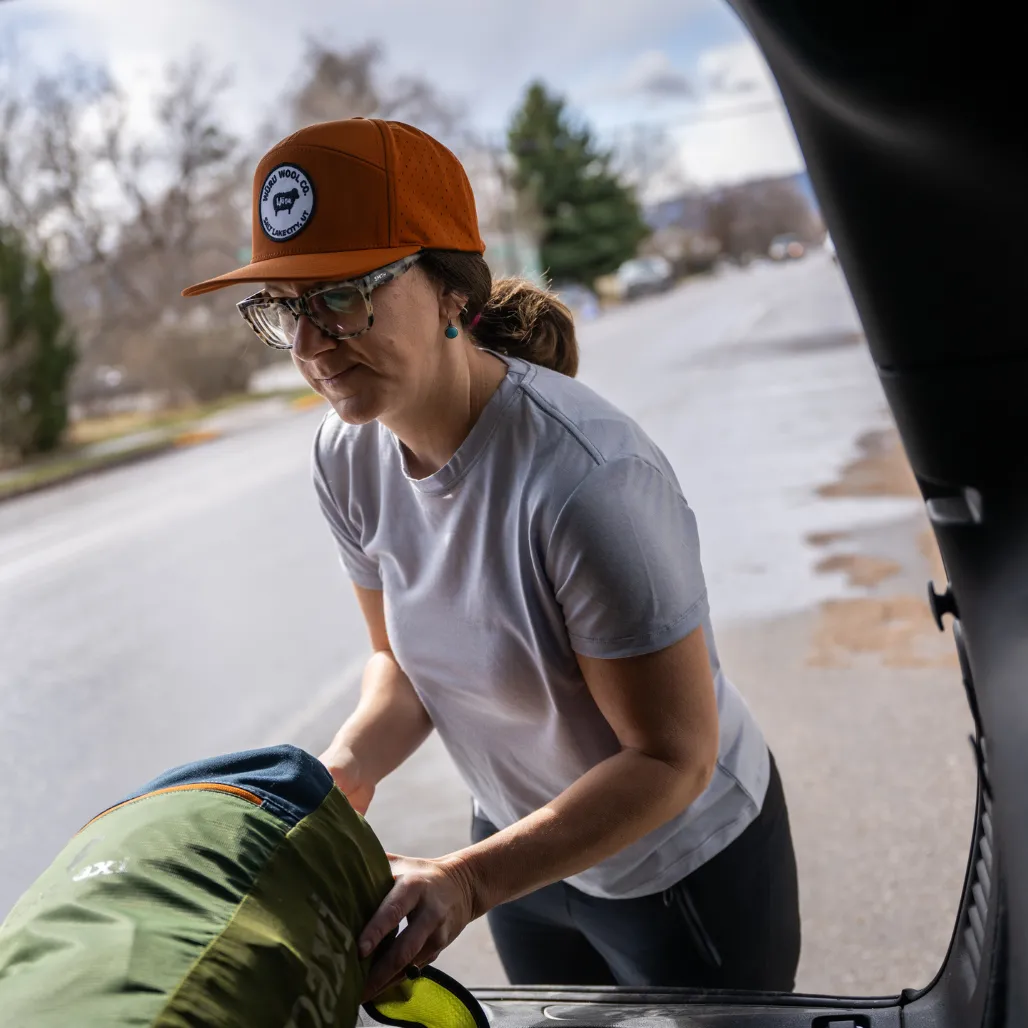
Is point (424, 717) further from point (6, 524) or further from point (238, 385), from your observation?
point (238, 385)

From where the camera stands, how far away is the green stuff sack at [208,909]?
92 centimetres

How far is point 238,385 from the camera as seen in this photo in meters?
20.0

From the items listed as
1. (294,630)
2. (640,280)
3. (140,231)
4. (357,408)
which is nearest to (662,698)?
(357,408)

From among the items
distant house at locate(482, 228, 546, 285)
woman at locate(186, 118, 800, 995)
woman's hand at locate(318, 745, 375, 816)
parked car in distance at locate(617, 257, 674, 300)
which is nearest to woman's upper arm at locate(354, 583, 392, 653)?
woman at locate(186, 118, 800, 995)

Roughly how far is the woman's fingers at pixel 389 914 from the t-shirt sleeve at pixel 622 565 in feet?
1.03

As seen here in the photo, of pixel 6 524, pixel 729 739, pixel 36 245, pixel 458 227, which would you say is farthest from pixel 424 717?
pixel 36 245

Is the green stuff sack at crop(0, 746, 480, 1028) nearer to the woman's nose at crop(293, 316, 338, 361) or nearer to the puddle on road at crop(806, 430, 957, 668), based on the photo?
the woman's nose at crop(293, 316, 338, 361)

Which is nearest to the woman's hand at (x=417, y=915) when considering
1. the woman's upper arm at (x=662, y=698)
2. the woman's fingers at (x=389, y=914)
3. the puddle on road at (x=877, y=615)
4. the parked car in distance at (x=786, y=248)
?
the woman's fingers at (x=389, y=914)

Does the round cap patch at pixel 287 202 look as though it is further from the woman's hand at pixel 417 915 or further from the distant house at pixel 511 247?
the distant house at pixel 511 247

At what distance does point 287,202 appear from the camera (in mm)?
1313

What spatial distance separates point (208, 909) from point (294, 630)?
209 inches

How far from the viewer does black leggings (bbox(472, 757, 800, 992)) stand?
64.3 inches

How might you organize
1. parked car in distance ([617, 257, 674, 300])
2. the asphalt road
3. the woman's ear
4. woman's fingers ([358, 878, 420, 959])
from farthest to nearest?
parked car in distance ([617, 257, 674, 300]) → the asphalt road → the woman's ear → woman's fingers ([358, 878, 420, 959])

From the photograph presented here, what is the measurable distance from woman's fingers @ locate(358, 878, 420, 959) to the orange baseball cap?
24.2 inches
